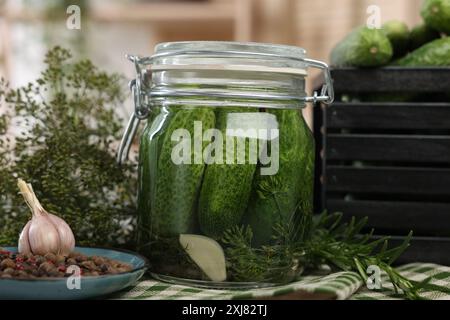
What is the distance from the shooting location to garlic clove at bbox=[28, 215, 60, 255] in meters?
0.75

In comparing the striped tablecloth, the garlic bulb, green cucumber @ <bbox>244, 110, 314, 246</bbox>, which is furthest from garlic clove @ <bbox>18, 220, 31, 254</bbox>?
green cucumber @ <bbox>244, 110, 314, 246</bbox>

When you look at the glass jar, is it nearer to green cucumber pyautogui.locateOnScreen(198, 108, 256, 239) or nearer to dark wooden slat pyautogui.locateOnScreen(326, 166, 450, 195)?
green cucumber pyautogui.locateOnScreen(198, 108, 256, 239)

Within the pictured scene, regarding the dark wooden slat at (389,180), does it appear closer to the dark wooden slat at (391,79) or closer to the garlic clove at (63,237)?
the dark wooden slat at (391,79)

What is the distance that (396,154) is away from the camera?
0.92 m

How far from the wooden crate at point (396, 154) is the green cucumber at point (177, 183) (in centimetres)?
24

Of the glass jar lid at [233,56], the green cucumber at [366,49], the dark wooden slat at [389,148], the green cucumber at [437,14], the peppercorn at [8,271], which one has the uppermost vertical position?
the green cucumber at [437,14]

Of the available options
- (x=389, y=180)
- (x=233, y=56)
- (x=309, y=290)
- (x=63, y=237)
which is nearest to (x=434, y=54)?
(x=389, y=180)

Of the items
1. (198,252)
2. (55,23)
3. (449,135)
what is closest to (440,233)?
(449,135)

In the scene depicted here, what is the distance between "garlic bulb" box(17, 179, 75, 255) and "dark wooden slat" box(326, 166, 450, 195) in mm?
355

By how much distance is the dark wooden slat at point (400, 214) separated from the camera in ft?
2.99

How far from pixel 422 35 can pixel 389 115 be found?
0.14 meters

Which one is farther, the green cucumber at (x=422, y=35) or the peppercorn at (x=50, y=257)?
the green cucumber at (x=422, y=35)

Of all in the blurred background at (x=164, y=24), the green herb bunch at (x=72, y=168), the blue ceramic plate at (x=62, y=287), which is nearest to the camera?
the blue ceramic plate at (x=62, y=287)

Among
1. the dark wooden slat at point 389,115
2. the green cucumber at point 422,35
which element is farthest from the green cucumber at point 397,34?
the dark wooden slat at point 389,115
